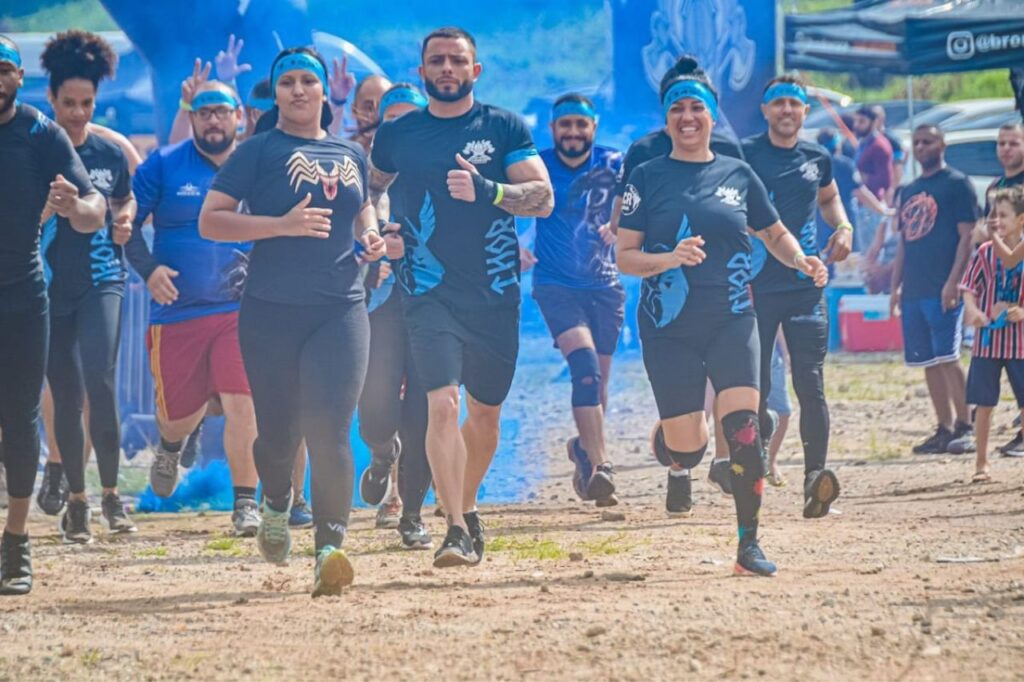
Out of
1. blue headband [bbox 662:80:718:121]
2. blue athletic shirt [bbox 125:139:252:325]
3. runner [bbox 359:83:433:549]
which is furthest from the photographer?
blue athletic shirt [bbox 125:139:252:325]

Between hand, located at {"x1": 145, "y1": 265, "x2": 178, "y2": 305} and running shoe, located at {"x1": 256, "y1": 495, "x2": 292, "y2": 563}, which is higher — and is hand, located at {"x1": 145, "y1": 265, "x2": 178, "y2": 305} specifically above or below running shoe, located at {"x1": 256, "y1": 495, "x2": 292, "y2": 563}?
above

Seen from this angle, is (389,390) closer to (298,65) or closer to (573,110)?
(573,110)

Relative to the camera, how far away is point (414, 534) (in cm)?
848

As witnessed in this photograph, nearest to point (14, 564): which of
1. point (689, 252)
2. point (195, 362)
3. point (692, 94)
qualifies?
point (195, 362)

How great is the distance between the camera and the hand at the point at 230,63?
10828 millimetres

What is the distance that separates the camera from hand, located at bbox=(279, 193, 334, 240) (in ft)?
22.5

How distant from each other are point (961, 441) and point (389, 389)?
5094mm

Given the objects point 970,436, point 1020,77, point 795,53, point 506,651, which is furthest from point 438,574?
point 795,53

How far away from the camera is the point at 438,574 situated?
292 inches

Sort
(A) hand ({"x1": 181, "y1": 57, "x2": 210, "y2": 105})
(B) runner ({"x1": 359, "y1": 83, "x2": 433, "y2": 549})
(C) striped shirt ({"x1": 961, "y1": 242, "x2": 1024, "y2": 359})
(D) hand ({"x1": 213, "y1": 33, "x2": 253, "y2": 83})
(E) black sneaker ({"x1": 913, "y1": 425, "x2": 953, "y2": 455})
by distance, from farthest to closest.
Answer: (E) black sneaker ({"x1": 913, "y1": 425, "x2": 953, "y2": 455}) → (D) hand ({"x1": 213, "y1": 33, "x2": 253, "y2": 83}) → (C) striped shirt ({"x1": 961, "y1": 242, "x2": 1024, "y2": 359}) → (A) hand ({"x1": 181, "y1": 57, "x2": 210, "y2": 105}) → (B) runner ({"x1": 359, "y1": 83, "x2": 433, "y2": 549})

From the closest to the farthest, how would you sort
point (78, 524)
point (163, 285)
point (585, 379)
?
point (78, 524) < point (163, 285) < point (585, 379)

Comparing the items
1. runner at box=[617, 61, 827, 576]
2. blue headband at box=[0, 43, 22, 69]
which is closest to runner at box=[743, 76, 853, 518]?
runner at box=[617, 61, 827, 576]

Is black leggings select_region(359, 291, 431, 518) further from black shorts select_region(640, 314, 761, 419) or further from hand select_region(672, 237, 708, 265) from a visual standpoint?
hand select_region(672, 237, 708, 265)

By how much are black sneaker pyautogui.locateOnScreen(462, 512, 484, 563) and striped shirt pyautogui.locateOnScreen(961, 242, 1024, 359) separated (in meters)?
4.44
